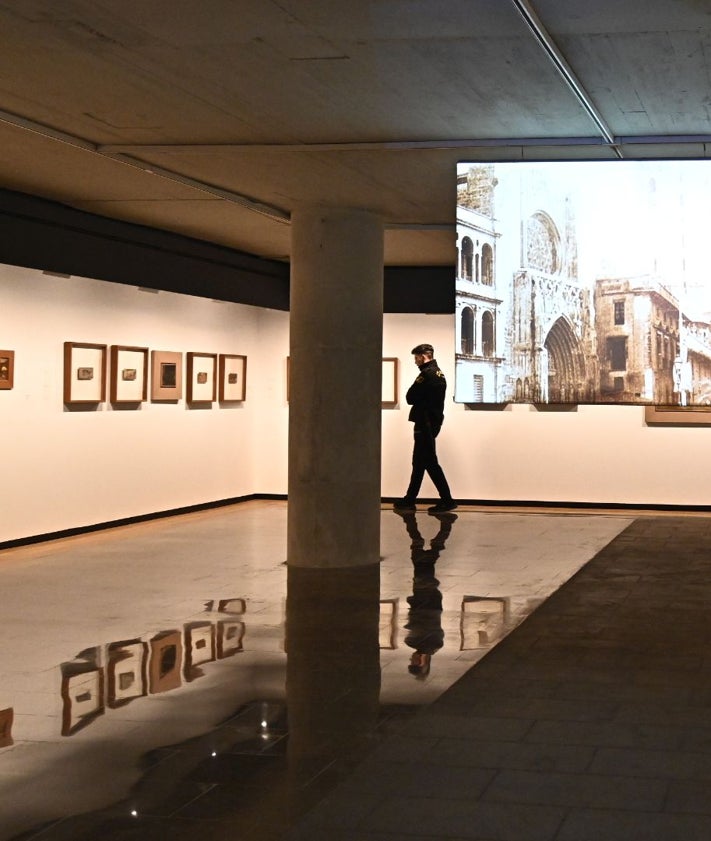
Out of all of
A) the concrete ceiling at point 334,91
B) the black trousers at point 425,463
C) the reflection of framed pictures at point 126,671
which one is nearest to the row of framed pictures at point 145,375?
the black trousers at point 425,463

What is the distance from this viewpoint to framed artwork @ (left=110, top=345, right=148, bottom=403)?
14633 millimetres

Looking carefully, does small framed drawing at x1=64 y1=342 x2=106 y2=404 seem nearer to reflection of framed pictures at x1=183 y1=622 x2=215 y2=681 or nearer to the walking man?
the walking man

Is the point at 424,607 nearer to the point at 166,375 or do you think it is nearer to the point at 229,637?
the point at 229,637

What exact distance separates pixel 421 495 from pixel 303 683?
38.9ft

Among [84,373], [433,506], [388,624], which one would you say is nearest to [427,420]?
[433,506]

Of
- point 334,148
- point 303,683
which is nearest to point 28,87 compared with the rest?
point 334,148

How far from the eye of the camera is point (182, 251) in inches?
571

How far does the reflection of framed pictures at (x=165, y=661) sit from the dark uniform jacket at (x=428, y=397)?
897cm

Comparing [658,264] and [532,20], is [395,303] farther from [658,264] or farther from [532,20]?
[532,20]

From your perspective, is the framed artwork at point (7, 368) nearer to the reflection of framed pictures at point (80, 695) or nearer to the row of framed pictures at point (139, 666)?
the row of framed pictures at point (139, 666)

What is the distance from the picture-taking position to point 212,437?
56.8ft

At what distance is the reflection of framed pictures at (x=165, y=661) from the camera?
22.5 feet

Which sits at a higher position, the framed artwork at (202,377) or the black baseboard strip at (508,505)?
the framed artwork at (202,377)

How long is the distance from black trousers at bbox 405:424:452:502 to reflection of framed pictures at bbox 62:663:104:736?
10091mm
